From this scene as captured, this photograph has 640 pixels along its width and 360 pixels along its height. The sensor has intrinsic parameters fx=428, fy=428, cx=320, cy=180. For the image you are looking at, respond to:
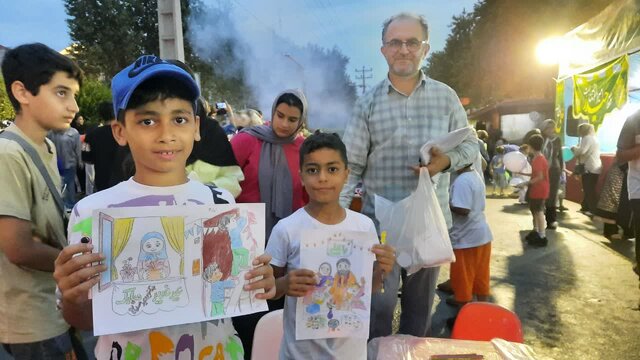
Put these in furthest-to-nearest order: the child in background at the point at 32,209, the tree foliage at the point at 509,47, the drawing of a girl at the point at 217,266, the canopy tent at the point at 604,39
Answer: the tree foliage at the point at 509,47
the canopy tent at the point at 604,39
the child in background at the point at 32,209
the drawing of a girl at the point at 217,266

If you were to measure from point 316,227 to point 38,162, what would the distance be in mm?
1154

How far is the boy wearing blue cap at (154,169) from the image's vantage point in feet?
4.08

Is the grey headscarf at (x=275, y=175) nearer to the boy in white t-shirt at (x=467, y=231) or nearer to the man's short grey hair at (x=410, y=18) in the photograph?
the man's short grey hair at (x=410, y=18)

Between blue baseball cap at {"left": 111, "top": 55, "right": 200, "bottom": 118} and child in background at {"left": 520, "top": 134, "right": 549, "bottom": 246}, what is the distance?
677 cm

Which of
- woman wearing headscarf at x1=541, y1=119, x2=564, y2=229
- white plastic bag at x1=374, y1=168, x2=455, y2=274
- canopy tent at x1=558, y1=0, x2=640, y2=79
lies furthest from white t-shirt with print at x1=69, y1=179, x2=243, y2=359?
woman wearing headscarf at x1=541, y1=119, x2=564, y2=229

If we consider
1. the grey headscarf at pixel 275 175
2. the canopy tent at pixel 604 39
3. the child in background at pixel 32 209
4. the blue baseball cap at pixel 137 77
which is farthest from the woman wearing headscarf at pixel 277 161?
the canopy tent at pixel 604 39

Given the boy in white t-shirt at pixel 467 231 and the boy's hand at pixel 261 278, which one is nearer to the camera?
the boy's hand at pixel 261 278

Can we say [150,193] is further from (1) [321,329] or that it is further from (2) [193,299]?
(1) [321,329]

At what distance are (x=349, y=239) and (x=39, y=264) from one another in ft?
3.75

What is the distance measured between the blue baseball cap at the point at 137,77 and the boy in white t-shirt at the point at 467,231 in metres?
3.22

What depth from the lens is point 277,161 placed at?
3.12 meters

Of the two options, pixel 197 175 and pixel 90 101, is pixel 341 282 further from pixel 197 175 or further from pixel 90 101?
pixel 90 101

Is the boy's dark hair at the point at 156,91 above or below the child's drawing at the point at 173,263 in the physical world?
above

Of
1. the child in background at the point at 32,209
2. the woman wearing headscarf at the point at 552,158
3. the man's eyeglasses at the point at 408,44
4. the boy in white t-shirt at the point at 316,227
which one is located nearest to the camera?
the child in background at the point at 32,209
